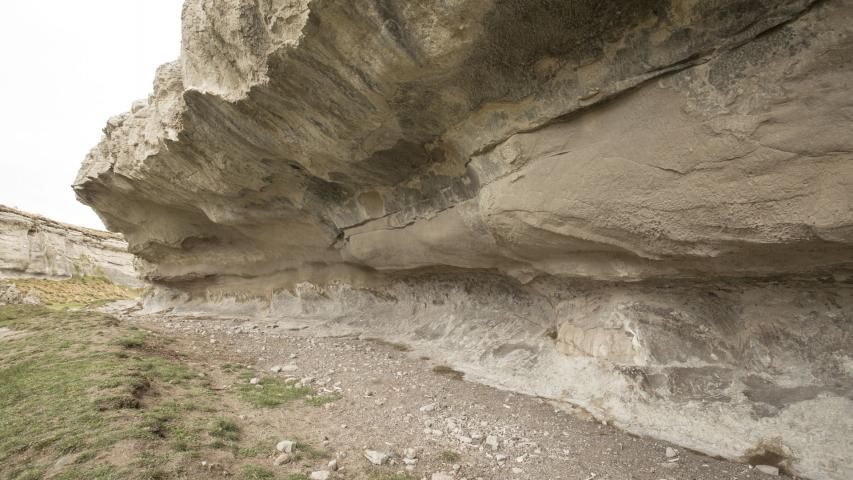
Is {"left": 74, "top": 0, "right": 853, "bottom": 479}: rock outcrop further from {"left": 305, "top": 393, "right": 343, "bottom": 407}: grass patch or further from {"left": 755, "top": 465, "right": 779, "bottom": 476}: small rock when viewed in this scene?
{"left": 305, "top": 393, "right": 343, "bottom": 407}: grass patch

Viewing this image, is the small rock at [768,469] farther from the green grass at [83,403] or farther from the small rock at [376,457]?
the green grass at [83,403]

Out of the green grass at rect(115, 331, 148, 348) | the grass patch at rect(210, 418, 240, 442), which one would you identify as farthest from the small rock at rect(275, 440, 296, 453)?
the green grass at rect(115, 331, 148, 348)

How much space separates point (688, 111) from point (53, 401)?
689cm

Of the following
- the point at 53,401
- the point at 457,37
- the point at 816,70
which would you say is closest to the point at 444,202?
the point at 457,37

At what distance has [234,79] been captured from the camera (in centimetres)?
598

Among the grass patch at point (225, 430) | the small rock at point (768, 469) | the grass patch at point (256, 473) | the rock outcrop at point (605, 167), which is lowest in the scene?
the small rock at point (768, 469)

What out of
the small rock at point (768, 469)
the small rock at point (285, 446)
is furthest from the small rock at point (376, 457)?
the small rock at point (768, 469)

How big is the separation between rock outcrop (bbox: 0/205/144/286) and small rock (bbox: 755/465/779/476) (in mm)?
22638

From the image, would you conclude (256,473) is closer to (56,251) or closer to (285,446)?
(285,446)

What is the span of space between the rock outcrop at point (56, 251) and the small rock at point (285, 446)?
781 inches

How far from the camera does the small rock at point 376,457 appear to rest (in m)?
3.40

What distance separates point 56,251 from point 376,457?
28607mm

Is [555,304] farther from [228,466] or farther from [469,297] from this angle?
[228,466]

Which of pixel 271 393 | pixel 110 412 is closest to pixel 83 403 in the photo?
pixel 110 412
